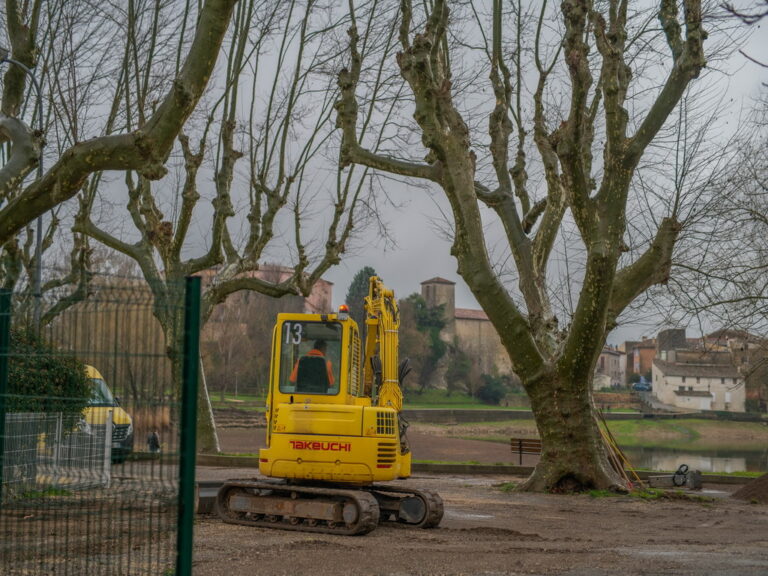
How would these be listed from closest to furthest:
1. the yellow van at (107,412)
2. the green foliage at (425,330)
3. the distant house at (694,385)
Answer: the yellow van at (107,412), the green foliage at (425,330), the distant house at (694,385)

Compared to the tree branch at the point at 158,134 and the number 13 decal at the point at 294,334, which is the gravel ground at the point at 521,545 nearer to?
the number 13 decal at the point at 294,334

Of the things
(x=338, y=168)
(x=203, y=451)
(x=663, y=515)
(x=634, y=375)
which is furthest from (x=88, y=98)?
(x=634, y=375)

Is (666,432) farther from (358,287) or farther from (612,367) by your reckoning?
(612,367)

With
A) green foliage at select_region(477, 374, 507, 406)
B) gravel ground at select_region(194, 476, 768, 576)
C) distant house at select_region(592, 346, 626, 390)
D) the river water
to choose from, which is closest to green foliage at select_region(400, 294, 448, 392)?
green foliage at select_region(477, 374, 507, 406)

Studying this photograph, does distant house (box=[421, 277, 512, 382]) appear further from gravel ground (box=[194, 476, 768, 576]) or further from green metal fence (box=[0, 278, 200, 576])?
green metal fence (box=[0, 278, 200, 576])

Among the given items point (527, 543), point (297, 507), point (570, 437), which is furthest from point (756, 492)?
point (297, 507)

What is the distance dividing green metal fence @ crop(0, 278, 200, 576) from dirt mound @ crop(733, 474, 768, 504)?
13.2 meters

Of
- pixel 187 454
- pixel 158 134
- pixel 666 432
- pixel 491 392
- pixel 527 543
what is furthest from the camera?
pixel 491 392

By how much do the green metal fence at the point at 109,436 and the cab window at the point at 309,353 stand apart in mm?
4757

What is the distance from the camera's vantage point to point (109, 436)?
6.17 meters

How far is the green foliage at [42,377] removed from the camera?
637cm

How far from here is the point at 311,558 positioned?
8750mm

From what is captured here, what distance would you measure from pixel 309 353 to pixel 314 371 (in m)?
0.24

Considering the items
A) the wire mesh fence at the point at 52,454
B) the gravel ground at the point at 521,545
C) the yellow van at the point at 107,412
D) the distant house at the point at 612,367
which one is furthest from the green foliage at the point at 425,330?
the yellow van at the point at 107,412
